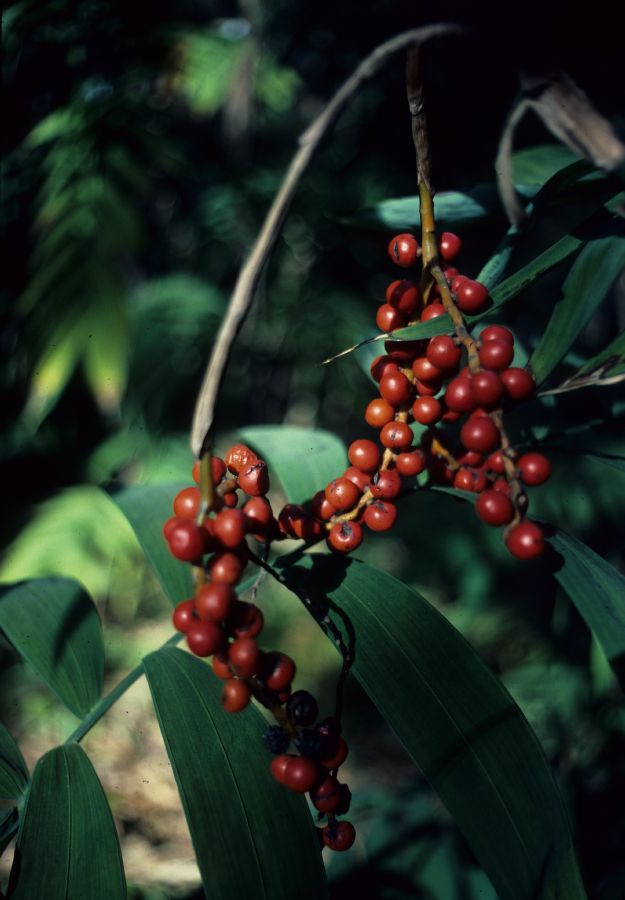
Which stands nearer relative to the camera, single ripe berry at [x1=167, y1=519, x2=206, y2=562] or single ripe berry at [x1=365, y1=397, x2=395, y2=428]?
single ripe berry at [x1=167, y1=519, x2=206, y2=562]

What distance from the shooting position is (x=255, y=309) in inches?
79.3

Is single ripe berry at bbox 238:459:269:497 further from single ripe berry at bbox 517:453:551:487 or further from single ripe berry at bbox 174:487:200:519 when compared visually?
single ripe berry at bbox 517:453:551:487

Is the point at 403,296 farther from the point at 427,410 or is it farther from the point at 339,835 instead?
the point at 339,835

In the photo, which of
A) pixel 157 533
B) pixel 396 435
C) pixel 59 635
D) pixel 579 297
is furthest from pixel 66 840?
pixel 579 297

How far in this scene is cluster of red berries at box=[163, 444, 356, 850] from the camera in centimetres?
38

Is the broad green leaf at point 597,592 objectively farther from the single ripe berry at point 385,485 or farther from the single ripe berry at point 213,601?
the single ripe berry at point 213,601

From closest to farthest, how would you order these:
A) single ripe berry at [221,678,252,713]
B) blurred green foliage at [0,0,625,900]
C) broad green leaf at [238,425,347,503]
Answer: single ripe berry at [221,678,252,713] < broad green leaf at [238,425,347,503] < blurred green foliage at [0,0,625,900]

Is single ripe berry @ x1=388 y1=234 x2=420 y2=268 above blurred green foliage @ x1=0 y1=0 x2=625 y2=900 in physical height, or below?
above

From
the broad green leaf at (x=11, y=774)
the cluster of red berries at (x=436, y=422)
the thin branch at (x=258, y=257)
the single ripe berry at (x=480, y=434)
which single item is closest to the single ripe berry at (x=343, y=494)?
the cluster of red berries at (x=436, y=422)

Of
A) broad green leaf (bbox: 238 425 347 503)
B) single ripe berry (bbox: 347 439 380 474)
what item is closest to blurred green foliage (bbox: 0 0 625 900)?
broad green leaf (bbox: 238 425 347 503)

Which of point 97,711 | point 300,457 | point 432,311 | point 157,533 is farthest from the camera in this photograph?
point 300,457

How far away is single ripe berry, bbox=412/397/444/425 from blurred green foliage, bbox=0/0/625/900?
326mm

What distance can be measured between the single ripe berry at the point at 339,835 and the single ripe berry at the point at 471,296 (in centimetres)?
42

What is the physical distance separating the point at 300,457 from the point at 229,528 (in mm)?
477
